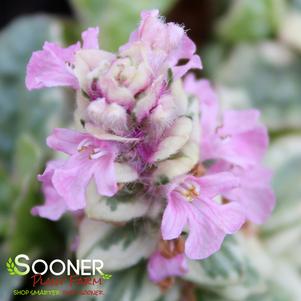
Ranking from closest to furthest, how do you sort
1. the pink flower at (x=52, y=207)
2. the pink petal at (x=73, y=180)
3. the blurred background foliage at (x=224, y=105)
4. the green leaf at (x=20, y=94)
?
the pink petal at (x=73, y=180), the pink flower at (x=52, y=207), the blurred background foliage at (x=224, y=105), the green leaf at (x=20, y=94)

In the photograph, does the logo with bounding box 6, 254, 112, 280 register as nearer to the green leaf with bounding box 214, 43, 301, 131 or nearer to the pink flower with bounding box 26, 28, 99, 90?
the pink flower with bounding box 26, 28, 99, 90

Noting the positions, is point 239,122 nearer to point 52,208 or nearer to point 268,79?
point 52,208

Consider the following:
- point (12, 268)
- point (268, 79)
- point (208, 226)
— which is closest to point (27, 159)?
point (12, 268)

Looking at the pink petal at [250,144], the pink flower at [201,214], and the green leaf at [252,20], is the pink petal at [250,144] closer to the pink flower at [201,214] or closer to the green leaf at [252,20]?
the pink flower at [201,214]

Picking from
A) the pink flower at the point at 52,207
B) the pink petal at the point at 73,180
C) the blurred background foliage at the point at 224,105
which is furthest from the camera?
the blurred background foliage at the point at 224,105

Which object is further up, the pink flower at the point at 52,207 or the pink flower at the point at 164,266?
the pink flower at the point at 52,207

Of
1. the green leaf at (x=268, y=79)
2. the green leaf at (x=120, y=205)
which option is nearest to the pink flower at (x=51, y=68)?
the green leaf at (x=120, y=205)

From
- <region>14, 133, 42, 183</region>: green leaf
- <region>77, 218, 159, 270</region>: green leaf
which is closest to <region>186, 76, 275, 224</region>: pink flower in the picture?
<region>77, 218, 159, 270</region>: green leaf
